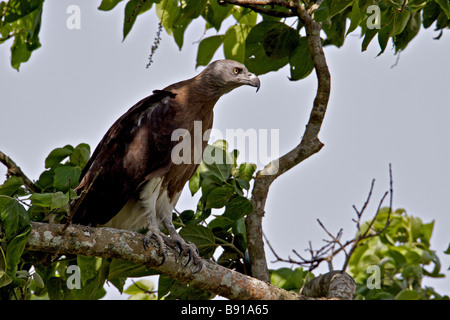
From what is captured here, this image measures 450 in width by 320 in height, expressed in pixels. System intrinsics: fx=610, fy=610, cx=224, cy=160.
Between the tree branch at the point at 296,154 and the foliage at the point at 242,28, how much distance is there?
0.18m

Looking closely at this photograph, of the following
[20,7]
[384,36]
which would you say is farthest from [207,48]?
[384,36]

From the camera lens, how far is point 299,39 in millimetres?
4809

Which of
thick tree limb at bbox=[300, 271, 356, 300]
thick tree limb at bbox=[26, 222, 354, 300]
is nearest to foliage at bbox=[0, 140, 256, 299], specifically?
thick tree limb at bbox=[26, 222, 354, 300]

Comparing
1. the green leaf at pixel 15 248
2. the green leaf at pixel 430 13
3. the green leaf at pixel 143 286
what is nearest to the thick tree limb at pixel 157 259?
the green leaf at pixel 15 248

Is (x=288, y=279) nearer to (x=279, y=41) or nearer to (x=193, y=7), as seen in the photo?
(x=279, y=41)

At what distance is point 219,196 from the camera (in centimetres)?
429

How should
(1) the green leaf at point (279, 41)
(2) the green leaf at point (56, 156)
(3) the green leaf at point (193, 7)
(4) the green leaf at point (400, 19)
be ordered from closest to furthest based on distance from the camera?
(4) the green leaf at point (400, 19), (3) the green leaf at point (193, 7), (2) the green leaf at point (56, 156), (1) the green leaf at point (279, 41)

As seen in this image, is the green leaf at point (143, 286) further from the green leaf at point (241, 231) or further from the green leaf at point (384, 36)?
the green leaf at point (384, 36)

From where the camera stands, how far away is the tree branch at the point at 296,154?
14.5 feet

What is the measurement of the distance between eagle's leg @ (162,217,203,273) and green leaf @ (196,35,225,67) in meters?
1.47

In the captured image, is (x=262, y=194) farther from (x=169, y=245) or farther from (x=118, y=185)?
(x=118, y=185)
